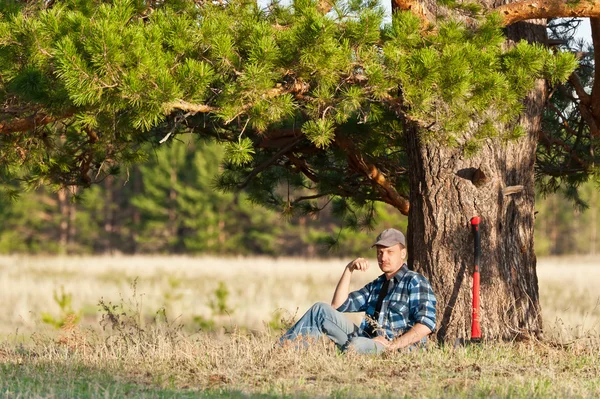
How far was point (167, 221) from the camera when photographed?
5019 centimetres

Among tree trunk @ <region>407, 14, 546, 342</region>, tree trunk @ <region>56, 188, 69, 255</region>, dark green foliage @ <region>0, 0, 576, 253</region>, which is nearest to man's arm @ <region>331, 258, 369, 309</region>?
tree trunk @ <region>407, 14, 546, 342</region>

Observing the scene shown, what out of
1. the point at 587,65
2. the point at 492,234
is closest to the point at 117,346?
the point at 492,234

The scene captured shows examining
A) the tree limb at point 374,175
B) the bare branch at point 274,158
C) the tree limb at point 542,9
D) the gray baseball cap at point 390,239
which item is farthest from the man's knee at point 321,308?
the tree limb at point 542,9

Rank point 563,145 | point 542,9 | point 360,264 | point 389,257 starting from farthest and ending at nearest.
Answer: point 563,145
point 542,9
point 360,264
point 389,257

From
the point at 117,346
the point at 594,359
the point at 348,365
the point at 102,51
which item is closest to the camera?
the point at 102,51

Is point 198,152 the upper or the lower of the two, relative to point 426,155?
upper

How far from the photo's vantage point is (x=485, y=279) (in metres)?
8.13

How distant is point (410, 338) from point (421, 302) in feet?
1.04

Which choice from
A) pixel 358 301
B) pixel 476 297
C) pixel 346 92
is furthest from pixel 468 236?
pixel 346 92

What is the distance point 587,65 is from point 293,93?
4.64 meters

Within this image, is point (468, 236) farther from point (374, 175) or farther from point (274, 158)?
point (274, 158)

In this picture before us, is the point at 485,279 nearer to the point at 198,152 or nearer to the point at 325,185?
the point at 325,185

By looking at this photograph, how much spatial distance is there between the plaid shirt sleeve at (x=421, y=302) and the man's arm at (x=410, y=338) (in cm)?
4

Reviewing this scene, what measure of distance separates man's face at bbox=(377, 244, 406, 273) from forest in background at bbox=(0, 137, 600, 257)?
3755 centimetres
